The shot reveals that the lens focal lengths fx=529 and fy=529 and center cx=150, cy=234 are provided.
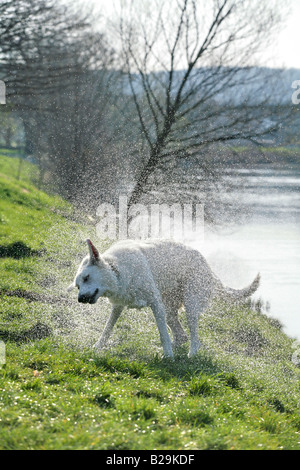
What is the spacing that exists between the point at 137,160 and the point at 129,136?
1.93 metres

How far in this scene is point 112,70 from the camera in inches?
675

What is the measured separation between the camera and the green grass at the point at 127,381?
361 cm

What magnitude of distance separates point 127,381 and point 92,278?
109 cm

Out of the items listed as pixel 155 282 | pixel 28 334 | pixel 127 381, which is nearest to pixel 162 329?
pixel 155 282

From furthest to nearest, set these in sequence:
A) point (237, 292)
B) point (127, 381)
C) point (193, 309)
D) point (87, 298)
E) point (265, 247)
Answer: point (265, 247) < point (237, 292) < point (193, 309) < point (87, 298) < point (127, 381)

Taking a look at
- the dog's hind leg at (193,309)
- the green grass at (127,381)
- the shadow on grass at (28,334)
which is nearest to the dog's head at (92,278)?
the green grass at (127,381)

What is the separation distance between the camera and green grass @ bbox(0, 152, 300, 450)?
142 inches

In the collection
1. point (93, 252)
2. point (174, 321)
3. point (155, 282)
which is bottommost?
point (174, 321)

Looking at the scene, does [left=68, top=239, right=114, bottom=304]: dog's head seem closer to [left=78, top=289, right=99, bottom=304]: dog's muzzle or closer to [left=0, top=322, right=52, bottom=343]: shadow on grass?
[left=78, top=289, right=99, bottom=304]: dog's muzzle

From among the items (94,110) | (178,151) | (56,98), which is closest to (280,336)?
(178,151)

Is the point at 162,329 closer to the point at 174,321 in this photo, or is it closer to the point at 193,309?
the point at 193,309

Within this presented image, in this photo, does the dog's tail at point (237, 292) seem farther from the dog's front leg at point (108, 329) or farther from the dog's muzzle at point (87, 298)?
the dog's muzzle at point (87, 298)

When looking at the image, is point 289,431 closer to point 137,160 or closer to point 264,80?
point 264,80

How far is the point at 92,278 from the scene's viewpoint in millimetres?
5270
